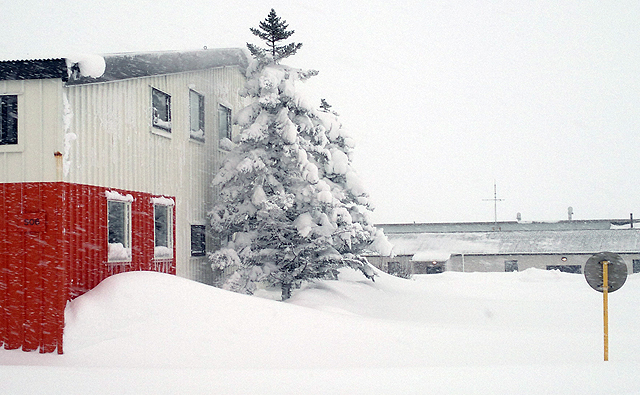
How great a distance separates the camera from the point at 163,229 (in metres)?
15.9

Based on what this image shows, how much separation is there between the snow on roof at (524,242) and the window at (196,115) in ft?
98.7

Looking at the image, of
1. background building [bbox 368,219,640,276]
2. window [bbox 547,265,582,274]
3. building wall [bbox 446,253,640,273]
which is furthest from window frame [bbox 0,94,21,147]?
window [bbox 547,265,582,274]

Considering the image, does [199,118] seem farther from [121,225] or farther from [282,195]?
[121,225]

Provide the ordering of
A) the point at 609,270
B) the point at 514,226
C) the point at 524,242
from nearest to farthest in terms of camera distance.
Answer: the point at 609,270 → the point at 524,242 → the point at 514,226

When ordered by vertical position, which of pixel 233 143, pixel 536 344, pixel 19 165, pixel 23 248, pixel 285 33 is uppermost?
pixel 285 33

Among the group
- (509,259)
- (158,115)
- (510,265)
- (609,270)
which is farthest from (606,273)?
(510,265)

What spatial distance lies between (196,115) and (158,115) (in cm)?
231

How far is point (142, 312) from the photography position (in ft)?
37.6

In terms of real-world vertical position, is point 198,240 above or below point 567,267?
above

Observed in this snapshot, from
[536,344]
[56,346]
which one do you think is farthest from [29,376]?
[536,344]

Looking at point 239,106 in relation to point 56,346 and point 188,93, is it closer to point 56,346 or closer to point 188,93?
point 188,93

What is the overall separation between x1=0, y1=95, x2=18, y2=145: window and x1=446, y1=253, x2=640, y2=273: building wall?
119ft

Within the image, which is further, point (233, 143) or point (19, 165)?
point (233, 143)

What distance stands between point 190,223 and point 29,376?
8.33 m
